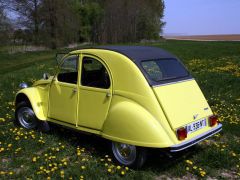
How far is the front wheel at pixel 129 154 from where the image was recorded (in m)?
5.32

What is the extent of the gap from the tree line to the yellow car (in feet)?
107

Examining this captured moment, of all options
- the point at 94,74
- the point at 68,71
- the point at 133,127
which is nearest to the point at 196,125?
the point at 133,127

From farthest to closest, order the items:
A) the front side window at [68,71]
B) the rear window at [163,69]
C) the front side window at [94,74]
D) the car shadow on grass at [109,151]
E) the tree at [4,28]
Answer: the tree at [4,28] < the front side window at [68,71] < the front side window at [94,74] < the rear window at [163,69] < the car shadow on grass at [109,151]

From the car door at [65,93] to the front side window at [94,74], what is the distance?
220 millimetres

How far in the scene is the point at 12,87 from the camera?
1216 cm

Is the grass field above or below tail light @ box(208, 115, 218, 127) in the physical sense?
below

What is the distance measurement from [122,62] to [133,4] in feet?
161

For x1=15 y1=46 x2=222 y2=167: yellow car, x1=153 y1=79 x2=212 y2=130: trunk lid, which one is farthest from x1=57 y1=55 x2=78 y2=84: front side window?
x1=153 y1=79 x2=212 y2=130: trunk lid

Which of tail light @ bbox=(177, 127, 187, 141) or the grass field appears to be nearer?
tail light @ bbox=(177, 127, 187, 141)

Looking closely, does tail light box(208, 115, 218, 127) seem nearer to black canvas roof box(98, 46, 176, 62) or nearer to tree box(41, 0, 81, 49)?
black canvas roof box(98, 46, 176, 62)

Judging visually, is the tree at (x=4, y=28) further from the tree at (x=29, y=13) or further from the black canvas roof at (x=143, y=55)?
the black canvas roof at (x=143, y=55)

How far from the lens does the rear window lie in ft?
18.7

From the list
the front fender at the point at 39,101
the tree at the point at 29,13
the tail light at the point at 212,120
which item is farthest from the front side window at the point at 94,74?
the tree at the point at 29,13

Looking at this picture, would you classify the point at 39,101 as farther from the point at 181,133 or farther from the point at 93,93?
the point at 181,133
